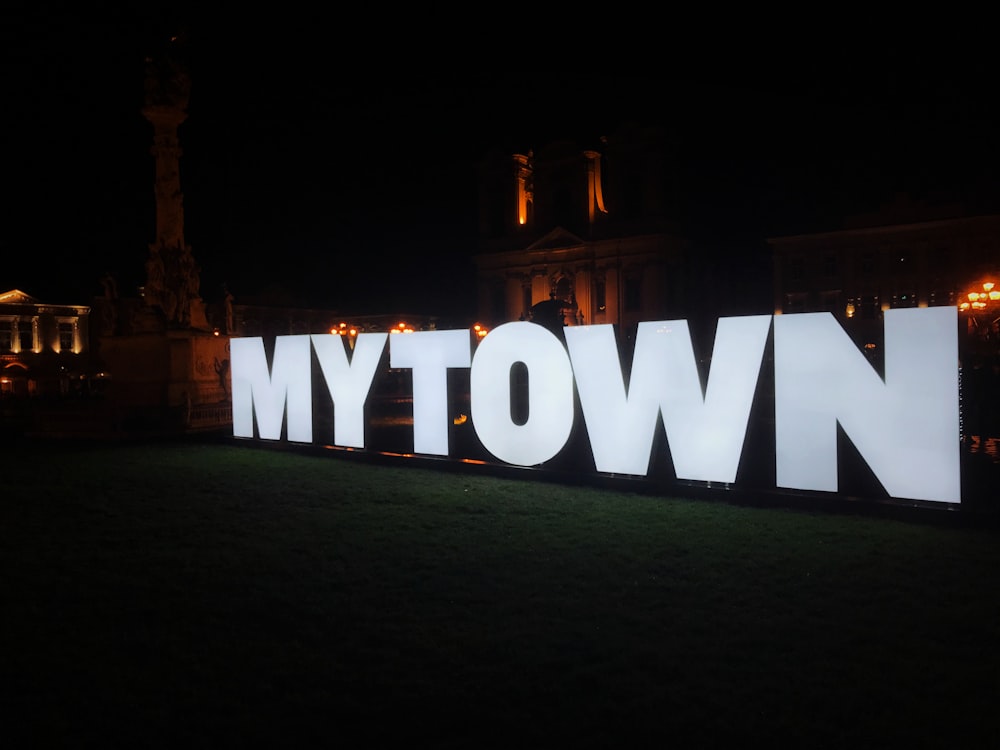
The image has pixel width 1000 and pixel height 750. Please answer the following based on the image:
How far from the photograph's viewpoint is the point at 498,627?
527 centimetres

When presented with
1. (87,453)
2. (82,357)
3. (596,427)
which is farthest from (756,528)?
(82,357)

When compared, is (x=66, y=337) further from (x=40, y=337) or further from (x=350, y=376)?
(x=350, y=376)

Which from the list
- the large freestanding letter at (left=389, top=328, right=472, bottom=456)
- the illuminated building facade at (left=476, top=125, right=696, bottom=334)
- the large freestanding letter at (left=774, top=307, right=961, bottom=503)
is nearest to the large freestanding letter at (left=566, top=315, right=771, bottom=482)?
the large freestanding letter at (left=774, top=307, right=961, bottom=503)

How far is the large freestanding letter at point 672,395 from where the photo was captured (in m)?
9.52

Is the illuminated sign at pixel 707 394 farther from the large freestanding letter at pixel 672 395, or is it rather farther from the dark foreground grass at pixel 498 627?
the dark foreground grass at pixel 498 627

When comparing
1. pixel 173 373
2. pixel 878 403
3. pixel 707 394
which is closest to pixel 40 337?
pixel 173 373

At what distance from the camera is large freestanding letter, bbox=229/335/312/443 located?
14.3 m

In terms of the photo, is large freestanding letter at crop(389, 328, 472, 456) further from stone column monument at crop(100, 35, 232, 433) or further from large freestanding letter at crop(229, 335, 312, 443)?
stone column monument at crop(100, 35, 232, 433)

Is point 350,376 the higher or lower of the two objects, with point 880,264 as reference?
lower

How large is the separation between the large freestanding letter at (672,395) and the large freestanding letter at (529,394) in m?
0.29

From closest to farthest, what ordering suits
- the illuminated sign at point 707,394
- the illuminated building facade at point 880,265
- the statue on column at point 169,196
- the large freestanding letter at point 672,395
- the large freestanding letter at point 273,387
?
the illuminated sign at point 707,394 → the large freestanding letter at point 672,395 → the large freestanding letter at point 273,387 → the statue on column at point 169,196 → the illuminated building facade at point 880,265

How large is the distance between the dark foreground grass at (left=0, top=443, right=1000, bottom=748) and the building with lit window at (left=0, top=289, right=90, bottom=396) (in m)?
55.0

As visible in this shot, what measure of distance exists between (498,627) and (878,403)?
218 inches

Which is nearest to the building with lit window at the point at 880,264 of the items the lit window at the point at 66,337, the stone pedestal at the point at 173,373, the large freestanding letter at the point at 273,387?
the stone pedestal at the point at 173,373
